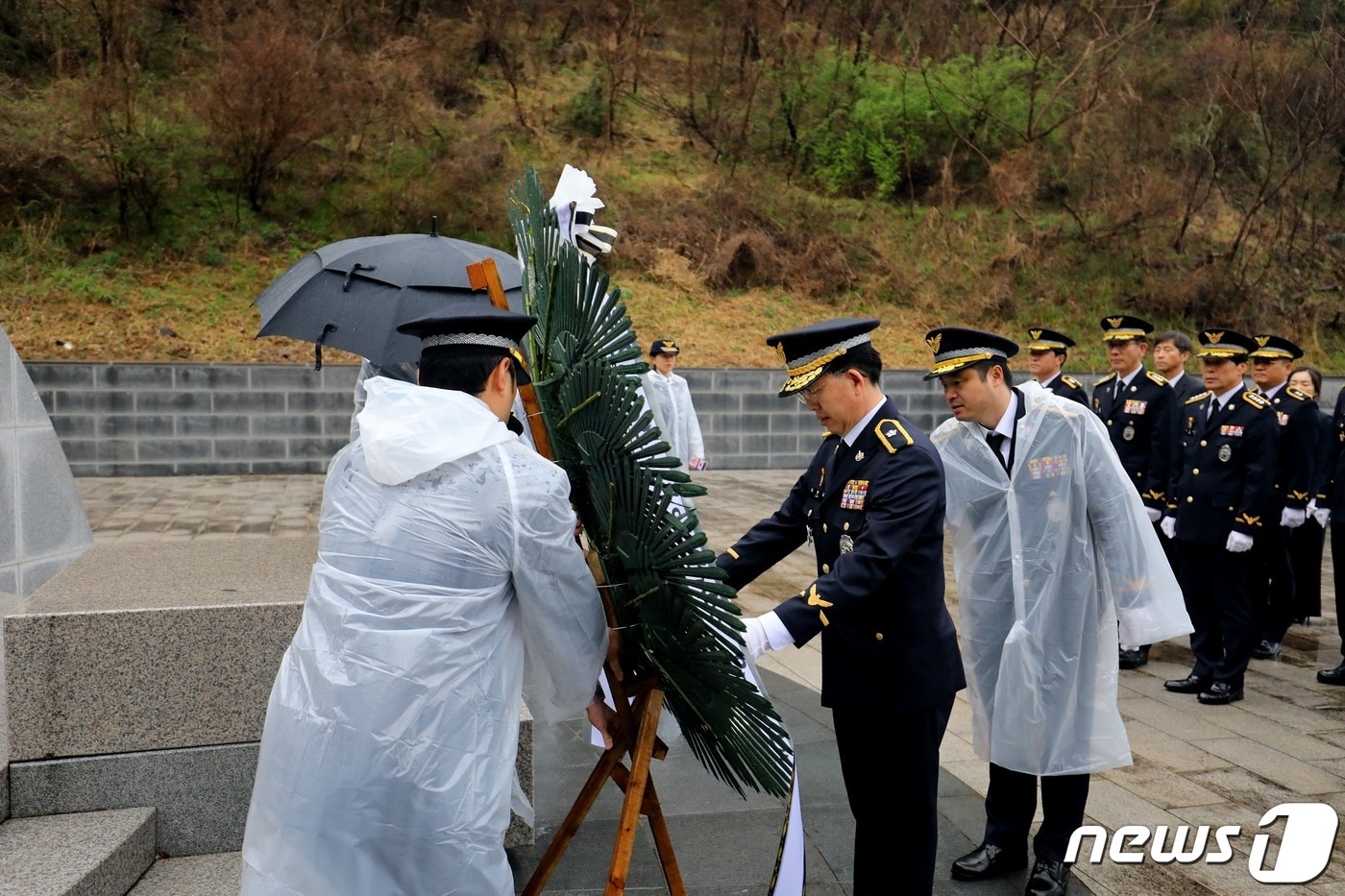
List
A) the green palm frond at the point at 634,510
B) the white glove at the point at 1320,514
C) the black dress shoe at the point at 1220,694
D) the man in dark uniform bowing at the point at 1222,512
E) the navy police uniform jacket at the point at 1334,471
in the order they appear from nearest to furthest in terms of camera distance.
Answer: the green palm frond at the point at 634,510
the black dress shoe at the point at 1220,694
the man in dark uniform bowing at the point at 1222,512
the navy police uniform jacket at the point at 1334,471
the white glove at the point at 1320,514

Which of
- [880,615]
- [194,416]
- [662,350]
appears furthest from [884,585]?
[194,416]

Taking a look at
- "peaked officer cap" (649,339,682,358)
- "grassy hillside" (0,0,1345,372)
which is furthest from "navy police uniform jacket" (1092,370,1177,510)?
"grassy hillside" (0,0,1345,372)

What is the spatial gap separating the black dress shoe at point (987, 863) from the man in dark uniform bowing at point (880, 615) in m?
0.65

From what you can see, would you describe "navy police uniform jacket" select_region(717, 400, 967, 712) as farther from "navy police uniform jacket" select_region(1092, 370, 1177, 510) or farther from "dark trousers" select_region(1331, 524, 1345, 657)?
"dark trousers" select_region(1331, 524, 1345, 657)

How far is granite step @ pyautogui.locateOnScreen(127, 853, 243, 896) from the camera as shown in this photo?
129 inches

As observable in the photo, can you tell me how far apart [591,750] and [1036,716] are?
1.97m

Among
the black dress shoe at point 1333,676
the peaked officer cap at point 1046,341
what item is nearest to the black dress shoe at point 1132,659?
the black dress shoe at point 1333,676

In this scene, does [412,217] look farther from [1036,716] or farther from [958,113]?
[1036,716]

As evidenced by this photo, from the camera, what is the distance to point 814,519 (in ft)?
10.2

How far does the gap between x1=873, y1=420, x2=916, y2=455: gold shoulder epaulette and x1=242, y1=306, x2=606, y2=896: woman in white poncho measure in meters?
A: 0.97

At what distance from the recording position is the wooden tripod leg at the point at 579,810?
2570mm

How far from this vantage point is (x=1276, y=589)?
7.04 meters

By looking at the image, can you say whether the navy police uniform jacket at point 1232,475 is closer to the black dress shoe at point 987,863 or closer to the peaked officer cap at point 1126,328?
the peaked officer cap at point 1126,328

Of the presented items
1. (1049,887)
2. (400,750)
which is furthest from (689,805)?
(400,750)
